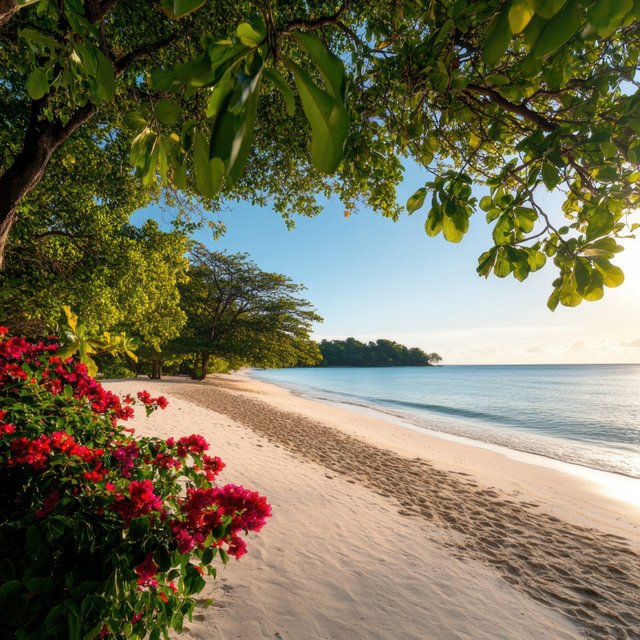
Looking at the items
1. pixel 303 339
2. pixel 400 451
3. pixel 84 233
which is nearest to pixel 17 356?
pixel 84 233

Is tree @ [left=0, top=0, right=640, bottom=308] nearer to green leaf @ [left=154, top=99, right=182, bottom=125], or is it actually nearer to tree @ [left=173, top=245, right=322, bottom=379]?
green leaf @ [left=154, top=99, right=182, bottom=125]

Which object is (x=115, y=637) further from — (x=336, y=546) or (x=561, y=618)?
(x=561, y=618)

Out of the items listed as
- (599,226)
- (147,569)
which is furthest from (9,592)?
(599,226)

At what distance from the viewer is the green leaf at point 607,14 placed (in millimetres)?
508

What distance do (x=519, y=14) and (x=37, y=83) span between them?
4.04ft

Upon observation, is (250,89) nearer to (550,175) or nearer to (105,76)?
(105,76)

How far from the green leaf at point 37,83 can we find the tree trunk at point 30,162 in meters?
2.59

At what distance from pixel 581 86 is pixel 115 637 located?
2.80 metres

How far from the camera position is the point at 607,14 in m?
0.52

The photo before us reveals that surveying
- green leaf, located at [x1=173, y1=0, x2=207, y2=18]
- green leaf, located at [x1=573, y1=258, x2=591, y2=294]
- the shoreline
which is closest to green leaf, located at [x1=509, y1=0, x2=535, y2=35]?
green leaf, located at [x1=173, y1=0, x2=207, y2=18]

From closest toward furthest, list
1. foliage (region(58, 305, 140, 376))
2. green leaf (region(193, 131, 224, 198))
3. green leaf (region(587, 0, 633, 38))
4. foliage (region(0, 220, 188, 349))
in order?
green leaf (region(587, 0, 633, 38)), green leaf (region(193, 131, 224, 198)), foliage (region(58, 305, 140, 376)), foliage (region(0, 220, 188, 349))

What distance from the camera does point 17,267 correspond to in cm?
689

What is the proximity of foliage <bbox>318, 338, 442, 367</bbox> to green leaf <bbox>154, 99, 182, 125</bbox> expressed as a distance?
→ 3629 inches

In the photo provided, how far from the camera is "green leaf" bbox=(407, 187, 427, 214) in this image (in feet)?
4.26
